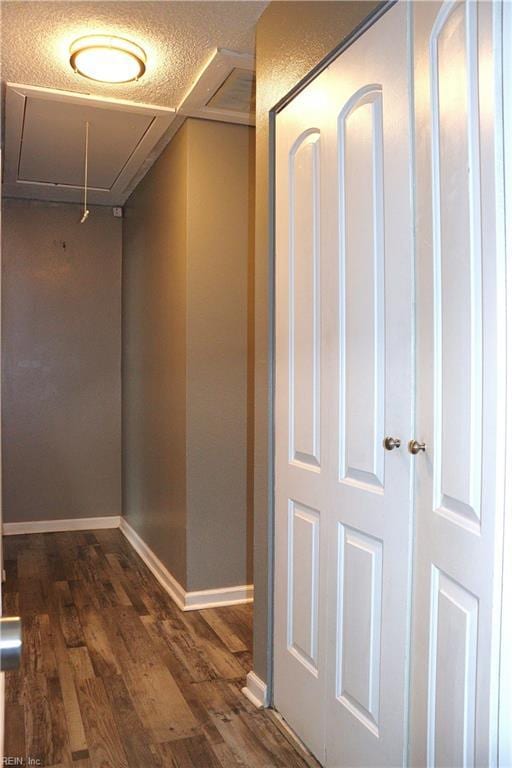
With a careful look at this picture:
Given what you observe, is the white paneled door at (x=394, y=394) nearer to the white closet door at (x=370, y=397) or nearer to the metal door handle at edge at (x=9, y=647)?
the white closet door at (x=370, y=397)

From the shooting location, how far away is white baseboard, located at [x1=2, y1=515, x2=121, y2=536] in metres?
4.87

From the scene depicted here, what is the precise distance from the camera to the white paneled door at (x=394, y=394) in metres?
1.26

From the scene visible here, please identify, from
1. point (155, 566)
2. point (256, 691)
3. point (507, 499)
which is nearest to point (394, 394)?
point (507, 499)

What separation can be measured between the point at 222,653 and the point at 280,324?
154 centimetres

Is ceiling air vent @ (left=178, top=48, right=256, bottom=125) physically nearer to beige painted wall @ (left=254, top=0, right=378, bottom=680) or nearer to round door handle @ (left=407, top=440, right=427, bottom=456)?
beige painted wall @ (left=254, top=0, right=378, bottom=680)

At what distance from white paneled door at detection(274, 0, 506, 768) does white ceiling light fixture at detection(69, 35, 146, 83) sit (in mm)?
815

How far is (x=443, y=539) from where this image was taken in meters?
1.40

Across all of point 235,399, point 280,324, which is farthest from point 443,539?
point 235,399

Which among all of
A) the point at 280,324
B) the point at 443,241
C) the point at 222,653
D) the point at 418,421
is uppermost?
the point at 443,241

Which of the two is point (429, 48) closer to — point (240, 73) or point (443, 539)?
point (443, 539)

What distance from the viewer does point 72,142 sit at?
3676 mm

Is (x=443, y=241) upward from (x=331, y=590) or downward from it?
upward

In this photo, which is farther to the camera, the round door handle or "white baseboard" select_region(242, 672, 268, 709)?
"white baseboard" select_region(242, 672, 268, 709)

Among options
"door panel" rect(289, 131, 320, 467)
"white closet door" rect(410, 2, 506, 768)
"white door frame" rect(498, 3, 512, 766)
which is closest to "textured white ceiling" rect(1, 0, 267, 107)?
"door panel" rect(289, 131, 320, 467)
